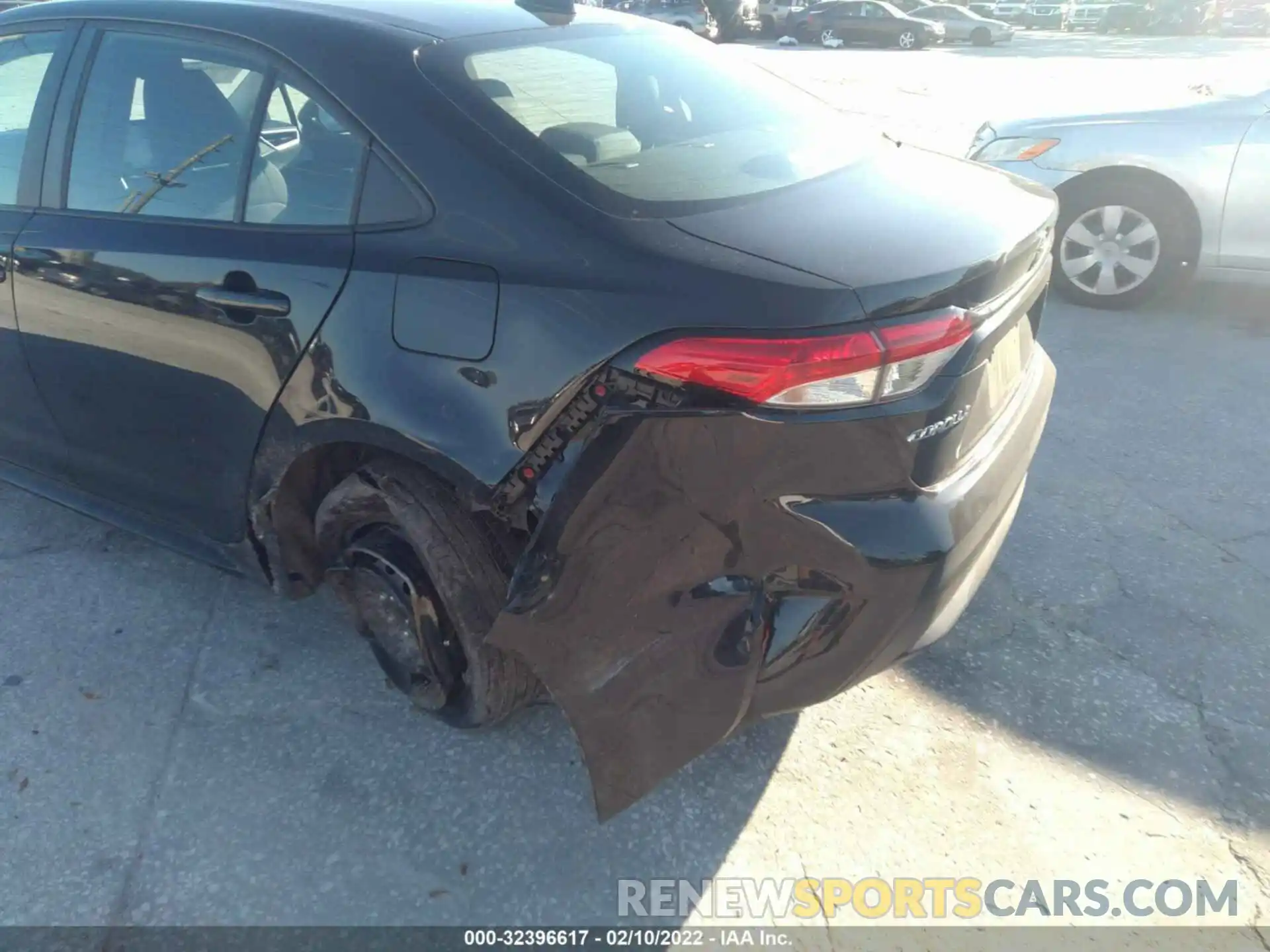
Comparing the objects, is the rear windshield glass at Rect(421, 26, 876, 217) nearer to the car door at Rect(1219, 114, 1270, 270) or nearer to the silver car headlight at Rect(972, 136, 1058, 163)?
the silver car headlight at Rect(972, 136, 1058, 163)

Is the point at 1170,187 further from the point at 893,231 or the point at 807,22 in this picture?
the point at 807,22

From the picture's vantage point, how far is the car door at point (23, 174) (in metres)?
2.95

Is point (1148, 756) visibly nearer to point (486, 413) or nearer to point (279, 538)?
point (486, 413)

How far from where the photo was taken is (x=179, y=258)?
2555mm

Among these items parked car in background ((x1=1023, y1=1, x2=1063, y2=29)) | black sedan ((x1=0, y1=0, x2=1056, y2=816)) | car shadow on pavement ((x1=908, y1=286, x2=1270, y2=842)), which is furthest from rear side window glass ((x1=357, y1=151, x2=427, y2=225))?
parked car in background ((x1=1023, y1=1, x2=1063, y2=29))

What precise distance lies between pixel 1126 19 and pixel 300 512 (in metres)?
39.9

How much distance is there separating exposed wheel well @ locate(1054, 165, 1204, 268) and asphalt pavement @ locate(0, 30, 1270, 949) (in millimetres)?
2377

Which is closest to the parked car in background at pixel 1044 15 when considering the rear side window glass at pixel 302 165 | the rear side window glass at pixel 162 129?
the rear side window glass at pixel 162 129

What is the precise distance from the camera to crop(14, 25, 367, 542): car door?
2400 millimetres

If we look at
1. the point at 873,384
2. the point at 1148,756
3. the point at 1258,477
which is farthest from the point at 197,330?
the point at 1258,477

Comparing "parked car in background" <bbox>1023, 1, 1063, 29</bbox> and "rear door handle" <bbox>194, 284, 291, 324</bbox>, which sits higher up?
"rear door handle" <bbox>194, 284, 291, 324</bbox>

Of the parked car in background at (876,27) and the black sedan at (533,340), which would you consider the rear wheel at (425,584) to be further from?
the parked car in background at (876,27)
